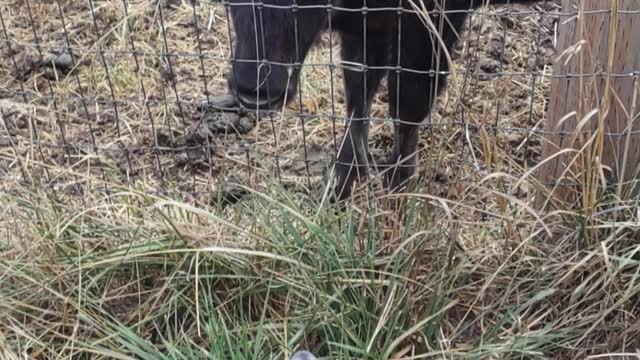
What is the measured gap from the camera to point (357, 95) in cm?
328

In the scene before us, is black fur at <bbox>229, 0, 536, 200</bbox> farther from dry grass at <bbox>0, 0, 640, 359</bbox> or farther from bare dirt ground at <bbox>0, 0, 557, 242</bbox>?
Result: dry grass at <bbox>0, 0, 640, 359</bbox>

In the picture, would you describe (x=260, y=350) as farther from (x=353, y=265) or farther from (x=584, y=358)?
(x=584, y=358)

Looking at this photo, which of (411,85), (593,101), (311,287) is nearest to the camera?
(311,287)

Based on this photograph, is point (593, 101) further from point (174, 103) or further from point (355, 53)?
point (174, 103)

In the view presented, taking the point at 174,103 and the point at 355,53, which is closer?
the point at 355,53

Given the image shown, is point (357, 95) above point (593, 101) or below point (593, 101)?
below

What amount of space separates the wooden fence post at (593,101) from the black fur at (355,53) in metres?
0.35

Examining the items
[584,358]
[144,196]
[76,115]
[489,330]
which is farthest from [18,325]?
[76,115]

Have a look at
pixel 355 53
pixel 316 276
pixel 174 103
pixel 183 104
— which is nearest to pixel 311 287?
pixel 316 276

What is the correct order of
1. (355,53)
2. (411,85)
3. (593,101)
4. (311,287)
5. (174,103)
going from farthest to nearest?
(174,103) → (355,53) → (411,85) → (593,101) → (311,287)

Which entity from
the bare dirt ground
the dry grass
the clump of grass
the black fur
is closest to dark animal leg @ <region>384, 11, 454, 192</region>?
the black fur

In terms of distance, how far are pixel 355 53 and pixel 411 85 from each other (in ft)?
1.10

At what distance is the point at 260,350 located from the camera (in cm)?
216

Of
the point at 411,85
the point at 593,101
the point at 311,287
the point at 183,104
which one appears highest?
the point at 593,101
